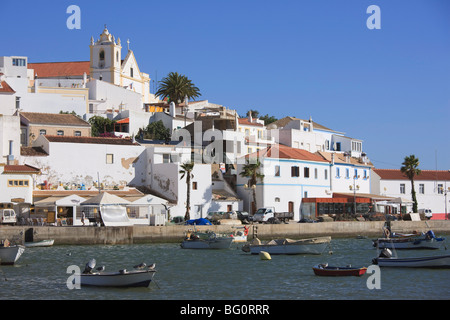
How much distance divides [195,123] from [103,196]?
3042cm

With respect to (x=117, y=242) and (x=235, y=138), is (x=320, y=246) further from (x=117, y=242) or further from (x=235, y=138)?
(x=235, y=138)

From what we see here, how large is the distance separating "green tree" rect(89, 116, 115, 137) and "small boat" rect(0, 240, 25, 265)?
4660 centimetres

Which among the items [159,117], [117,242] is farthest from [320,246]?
[159,117]

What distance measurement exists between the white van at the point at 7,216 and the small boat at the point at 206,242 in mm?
14605

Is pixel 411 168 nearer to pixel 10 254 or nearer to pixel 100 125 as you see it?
pixel 100 125

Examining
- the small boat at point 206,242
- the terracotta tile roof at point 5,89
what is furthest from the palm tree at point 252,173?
the terracotta tile roof at point 5,89

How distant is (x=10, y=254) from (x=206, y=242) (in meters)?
16.0

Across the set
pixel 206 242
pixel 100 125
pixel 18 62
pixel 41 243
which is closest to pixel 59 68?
pixel 18 62

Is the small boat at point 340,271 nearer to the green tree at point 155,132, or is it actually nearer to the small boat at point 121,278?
the small boat at point 121,278

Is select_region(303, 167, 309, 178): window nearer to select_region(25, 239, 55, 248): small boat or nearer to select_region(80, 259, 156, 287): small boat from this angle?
select_region(25, 239, 55, 248): small boat

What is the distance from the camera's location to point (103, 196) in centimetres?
5812

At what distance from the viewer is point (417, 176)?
3531 inches

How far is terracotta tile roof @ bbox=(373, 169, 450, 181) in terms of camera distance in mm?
90125

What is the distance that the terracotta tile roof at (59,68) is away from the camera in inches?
4621
